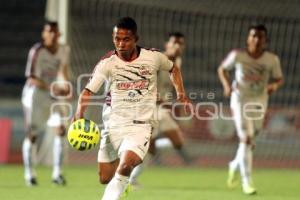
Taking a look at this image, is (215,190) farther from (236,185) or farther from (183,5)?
(183,5)

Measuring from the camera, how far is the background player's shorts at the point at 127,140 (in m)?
7.62

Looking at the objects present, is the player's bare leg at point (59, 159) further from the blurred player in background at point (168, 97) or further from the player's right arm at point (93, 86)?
the player's right arm at point (93, 86)

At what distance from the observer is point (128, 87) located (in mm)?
7855

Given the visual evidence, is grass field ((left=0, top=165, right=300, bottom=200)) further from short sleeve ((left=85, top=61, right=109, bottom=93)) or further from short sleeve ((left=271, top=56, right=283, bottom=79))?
short sleeve ((left=85, top=61, right=109, bottom=93))

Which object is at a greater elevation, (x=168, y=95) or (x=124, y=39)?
(x=124, y=39)

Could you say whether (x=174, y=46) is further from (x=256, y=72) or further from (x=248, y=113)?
(x=248, y=113)

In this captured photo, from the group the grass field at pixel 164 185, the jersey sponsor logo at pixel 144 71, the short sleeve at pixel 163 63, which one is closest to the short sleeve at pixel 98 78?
the jersey sponsor logo at pixel 144 71

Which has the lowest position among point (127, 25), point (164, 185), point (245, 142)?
point (164, 185)

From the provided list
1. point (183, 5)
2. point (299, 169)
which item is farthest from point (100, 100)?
point (299, 169)

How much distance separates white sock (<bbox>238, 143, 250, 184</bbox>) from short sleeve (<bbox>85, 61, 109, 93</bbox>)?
311 cm

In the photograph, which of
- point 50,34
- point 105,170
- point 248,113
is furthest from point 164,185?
point 105,170

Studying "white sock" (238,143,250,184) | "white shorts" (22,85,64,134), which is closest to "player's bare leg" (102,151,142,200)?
"white sock" (238,143,250,184)

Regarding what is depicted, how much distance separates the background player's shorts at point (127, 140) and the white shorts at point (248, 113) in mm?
2882

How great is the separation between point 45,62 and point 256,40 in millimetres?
2735
